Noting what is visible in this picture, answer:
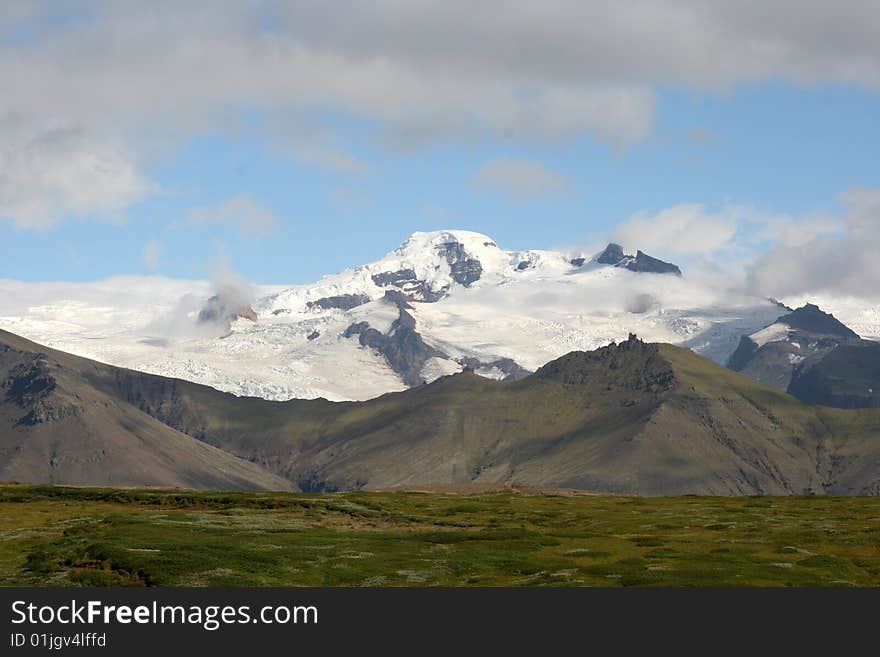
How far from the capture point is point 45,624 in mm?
81312

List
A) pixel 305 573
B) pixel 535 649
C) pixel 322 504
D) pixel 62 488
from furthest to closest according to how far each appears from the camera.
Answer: pixel 62 488 → pixel 322 504 → pixel 305 573 → pixel 535 649

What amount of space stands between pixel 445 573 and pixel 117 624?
3567 centimetres

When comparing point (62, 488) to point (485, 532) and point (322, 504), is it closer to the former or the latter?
point (322, 504)

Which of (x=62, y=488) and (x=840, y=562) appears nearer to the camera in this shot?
(x=840, y=562)

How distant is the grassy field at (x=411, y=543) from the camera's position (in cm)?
10719

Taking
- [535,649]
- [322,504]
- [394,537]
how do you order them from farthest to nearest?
[322,504] < [394,537] < [535,649]

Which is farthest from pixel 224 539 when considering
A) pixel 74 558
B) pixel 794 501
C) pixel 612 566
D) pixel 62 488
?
pixel 794 501

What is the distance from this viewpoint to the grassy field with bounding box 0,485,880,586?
107188 mm

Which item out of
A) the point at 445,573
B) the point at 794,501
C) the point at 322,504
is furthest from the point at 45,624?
the point at 794,501

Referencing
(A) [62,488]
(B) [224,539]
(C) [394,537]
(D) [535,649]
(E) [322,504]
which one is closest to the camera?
(D) [535,649]

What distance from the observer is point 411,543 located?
13012 centimetres

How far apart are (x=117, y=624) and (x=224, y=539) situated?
46304mm

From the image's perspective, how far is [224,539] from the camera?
417 ft

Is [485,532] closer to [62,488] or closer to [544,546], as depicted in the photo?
[544,546]
